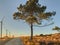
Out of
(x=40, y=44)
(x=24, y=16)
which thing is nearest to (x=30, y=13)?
(x=24, y=16)

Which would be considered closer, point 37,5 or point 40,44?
point 40,44

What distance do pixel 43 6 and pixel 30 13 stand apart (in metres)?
4.16

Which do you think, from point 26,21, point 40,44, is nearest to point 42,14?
point 26,21

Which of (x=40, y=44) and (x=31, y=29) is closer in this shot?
(x=40, y=44)

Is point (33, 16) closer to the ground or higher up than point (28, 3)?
closer to the ground

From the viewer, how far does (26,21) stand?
193ft

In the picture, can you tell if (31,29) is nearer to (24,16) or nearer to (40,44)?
(24,16)

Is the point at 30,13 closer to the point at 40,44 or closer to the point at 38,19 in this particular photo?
the point at 38,19

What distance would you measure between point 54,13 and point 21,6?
953cm

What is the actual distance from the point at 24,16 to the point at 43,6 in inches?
236

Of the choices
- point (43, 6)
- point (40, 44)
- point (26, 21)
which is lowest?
point (40, 44)

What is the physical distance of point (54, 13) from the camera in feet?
201

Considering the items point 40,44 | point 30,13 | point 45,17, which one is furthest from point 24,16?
point 40,44

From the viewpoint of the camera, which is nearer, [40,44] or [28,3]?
[40,44]
